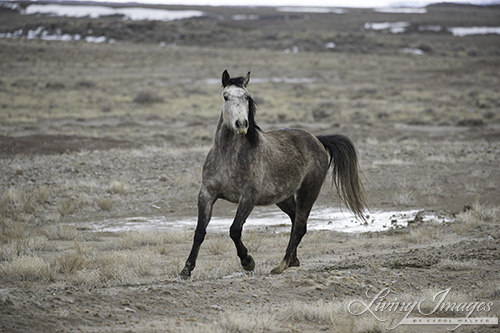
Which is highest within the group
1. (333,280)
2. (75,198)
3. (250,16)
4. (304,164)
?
(304,164)

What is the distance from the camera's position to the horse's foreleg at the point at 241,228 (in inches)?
269

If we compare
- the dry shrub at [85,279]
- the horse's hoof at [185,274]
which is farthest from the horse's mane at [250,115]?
the dry shrub at [85,279]

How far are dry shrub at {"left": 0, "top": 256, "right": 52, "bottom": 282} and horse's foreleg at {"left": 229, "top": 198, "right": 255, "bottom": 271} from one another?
2298mm

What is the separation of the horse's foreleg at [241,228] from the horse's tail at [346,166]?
2242 mm

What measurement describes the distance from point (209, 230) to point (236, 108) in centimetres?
436

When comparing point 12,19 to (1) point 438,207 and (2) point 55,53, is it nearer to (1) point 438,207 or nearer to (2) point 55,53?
(2) point 55,53

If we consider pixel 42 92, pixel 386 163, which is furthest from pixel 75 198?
pixel 42 92

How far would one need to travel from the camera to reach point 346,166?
348 inches

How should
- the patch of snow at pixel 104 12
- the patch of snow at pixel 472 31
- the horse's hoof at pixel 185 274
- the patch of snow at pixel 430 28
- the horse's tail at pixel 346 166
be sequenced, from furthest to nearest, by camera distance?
the patch of snow at pixel 104 12 → the patch of snow at pixel 430 28 → the patch of snow at pixel 472 31 → the horse's tail at pixel 346 166 → the horse's hoof at pixel 185 274

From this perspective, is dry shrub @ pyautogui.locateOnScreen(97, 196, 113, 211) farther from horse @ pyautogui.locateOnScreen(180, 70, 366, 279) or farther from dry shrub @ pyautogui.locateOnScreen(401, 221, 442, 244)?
dry shrub @ pyautogui.locateOnScreen(401, 221, 442, 244)

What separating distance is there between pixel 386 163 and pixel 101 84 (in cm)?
2794

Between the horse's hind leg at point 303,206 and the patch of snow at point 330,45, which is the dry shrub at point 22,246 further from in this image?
the patch of snow at point 330,45

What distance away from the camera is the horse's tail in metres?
8.81

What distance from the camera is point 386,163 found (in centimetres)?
1591
